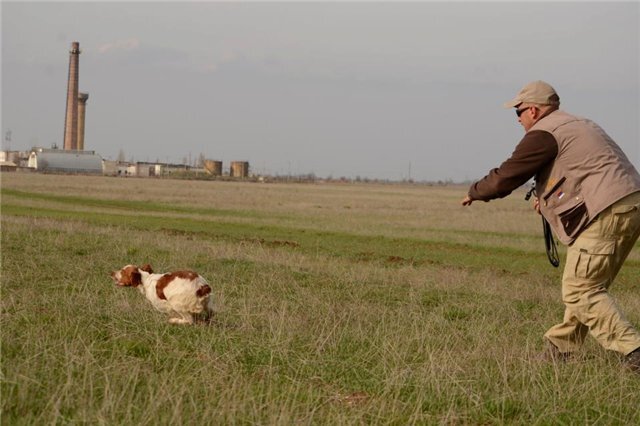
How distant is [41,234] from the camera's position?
17766 mm

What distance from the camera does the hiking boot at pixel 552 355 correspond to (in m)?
7.12

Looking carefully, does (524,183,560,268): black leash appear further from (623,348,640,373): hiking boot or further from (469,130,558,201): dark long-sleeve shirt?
(623,348,640,373): hiking boot

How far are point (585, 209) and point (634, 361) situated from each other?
1333mm

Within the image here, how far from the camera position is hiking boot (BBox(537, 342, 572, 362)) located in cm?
712

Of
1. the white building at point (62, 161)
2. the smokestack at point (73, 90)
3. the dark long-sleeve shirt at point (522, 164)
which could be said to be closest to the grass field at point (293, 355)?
the dark long-sleeve shirt at point (522, 164)

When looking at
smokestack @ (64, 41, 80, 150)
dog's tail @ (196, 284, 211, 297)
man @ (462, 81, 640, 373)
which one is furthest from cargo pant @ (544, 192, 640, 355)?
smokestack @ (64, 41, 80, 150)

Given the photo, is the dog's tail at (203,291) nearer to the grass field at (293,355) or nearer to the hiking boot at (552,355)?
the grass field at (293,355)

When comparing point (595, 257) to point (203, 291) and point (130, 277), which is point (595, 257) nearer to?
point (203, 291)

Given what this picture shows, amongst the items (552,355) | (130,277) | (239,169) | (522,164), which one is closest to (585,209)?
(522,164)

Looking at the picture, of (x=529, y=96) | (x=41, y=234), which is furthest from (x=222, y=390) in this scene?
(x=41, y=234)

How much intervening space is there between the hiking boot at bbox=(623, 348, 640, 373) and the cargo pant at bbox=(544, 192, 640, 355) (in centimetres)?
4

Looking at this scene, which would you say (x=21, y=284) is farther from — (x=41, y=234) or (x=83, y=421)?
(x=41, y=234)

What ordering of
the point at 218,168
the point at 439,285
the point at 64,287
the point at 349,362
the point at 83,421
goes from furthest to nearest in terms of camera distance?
the point at 218,168 → the point at 439,285 → the point at 64,287 → the point at 349,362 → the point at 83,421

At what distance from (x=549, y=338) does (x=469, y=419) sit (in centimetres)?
240
